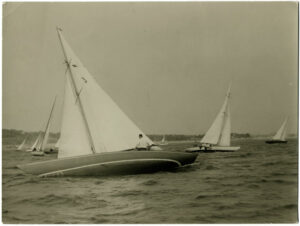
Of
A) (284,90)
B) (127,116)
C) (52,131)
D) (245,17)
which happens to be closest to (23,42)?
(52,131)

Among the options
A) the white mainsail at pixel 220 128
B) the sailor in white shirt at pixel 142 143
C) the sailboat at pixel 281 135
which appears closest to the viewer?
the sailboat at pixel 281 135

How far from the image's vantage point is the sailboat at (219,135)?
13.5ft

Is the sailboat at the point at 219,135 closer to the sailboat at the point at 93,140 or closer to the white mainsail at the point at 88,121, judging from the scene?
the sailboat at the point at 93,140

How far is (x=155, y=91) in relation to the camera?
14.0 feet

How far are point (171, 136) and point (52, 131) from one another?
1212 mm

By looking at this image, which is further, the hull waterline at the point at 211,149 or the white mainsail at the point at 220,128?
the hull waterline at the point at 211,149

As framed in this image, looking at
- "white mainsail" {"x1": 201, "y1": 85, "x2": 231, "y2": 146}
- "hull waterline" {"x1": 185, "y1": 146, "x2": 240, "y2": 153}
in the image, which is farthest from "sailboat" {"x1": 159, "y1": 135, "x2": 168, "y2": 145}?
"white mainsail" {"x1": 201, "y1": 85, "x2": 231, "y2": 146}

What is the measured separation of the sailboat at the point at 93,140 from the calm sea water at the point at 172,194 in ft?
0.29

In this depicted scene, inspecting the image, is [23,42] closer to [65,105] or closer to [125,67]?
[65,105]

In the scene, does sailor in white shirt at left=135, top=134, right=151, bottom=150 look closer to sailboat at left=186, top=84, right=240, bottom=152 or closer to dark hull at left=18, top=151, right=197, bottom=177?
dark hull at left=18, top=151, right=197, bottom=177

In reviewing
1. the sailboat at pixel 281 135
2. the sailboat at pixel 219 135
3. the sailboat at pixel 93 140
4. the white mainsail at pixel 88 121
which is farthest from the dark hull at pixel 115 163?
the sailboat at pixel 281 135

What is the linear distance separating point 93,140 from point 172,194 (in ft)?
3.23

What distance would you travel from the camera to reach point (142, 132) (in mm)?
4324

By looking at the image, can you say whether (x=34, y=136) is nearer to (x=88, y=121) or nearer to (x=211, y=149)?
(x=88, y=121)
